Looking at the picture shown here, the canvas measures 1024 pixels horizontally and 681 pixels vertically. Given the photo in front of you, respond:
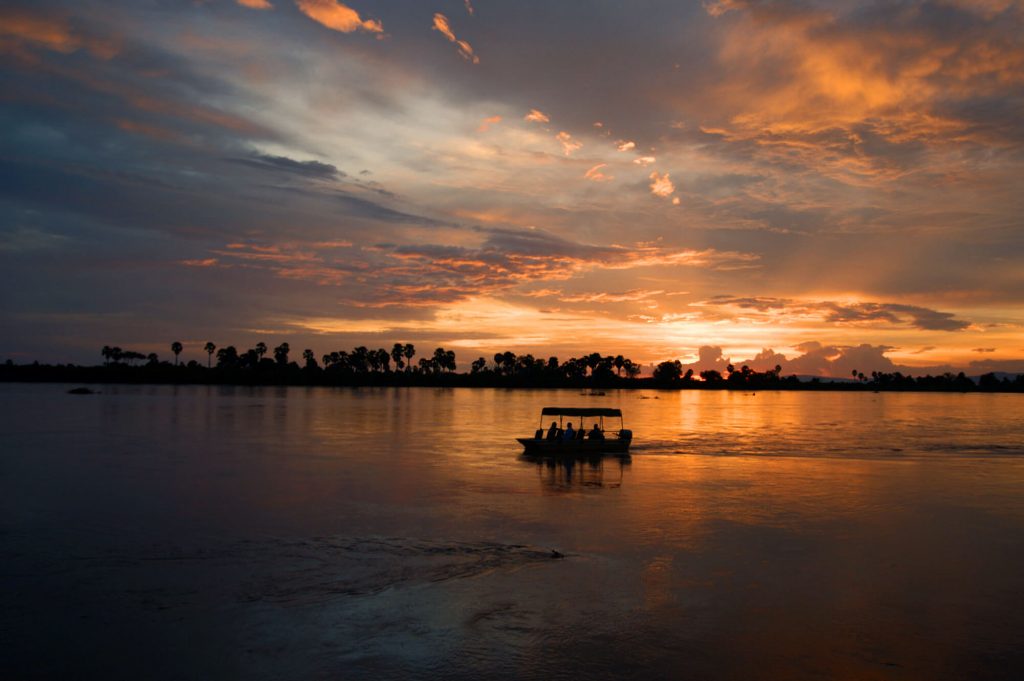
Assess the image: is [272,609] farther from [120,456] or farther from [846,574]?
[120,456]

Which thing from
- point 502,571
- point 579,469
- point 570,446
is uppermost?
point 570,446

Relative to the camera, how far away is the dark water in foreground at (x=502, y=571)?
1155 centimetres

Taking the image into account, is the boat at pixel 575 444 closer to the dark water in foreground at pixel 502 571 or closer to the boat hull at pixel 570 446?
the boat hull at pixel 570 446

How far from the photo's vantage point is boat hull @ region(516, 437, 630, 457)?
39.6 metres

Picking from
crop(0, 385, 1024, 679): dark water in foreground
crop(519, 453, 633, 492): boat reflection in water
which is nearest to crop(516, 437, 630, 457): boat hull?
crop(519, 453, 633, 492): boat reflection in water

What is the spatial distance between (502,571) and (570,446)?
24.0 m

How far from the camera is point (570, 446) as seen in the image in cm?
4003

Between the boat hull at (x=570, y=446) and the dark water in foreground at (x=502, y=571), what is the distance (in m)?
3.11

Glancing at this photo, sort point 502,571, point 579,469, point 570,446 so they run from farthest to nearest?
point 570,446 → point 579,469 → point 502,571

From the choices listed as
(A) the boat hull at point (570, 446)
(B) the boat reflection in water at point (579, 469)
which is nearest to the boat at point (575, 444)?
(A) the boat hull at point (570, 446)

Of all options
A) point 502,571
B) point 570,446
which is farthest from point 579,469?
point 502,571

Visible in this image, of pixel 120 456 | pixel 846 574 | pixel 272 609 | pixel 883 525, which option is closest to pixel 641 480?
pixel 883 525

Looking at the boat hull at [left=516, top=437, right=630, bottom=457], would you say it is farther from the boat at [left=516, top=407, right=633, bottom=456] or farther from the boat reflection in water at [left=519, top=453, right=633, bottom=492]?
the boat reflection in water at [left=519, top=453, right=633, bottom=492]

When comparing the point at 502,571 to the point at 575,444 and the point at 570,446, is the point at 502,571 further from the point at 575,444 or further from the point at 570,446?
the point at 575,444
